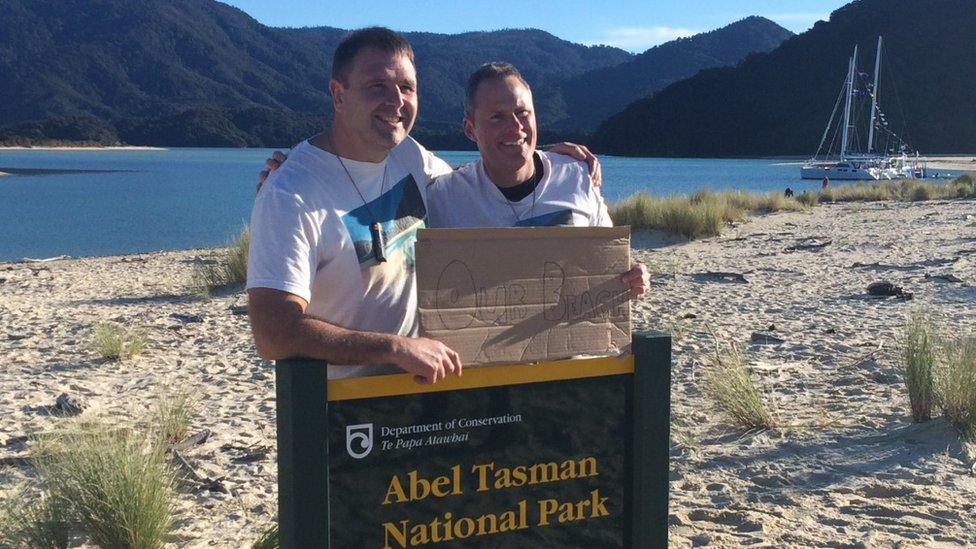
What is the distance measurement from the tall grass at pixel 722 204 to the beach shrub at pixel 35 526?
6.63 metres

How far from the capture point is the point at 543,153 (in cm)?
270

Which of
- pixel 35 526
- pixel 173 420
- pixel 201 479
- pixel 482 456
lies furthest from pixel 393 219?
pixel 173 420

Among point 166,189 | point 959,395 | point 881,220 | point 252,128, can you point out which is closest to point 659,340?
point 959,395

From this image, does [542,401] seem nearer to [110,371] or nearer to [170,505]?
[170,505]

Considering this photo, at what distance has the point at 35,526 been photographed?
3020 mm

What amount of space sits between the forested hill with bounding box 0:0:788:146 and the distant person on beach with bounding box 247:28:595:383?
100 meters

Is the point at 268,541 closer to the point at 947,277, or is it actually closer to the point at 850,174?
the point at 947,277

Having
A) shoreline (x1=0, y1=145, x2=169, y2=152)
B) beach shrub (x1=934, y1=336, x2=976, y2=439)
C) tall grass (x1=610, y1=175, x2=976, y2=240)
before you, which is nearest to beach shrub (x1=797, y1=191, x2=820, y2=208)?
tall grass (x1=610, y1=175, x2=976, y2=240)

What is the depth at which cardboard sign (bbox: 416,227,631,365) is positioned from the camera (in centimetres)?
202

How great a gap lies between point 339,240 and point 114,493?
5.11 ft

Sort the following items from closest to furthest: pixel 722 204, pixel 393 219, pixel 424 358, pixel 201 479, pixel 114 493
A: pixel 424 358
pixel 393 219
pixel 114 493
pixel 201 479
pixel 722 204

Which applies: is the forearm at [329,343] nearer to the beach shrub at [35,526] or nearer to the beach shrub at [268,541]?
the beach shrub at [268,541]

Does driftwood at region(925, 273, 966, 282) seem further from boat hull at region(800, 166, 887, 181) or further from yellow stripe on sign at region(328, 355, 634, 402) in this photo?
boat hull at region(800, 166, 887, 181)

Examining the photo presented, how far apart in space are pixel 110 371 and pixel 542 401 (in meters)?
4.78
